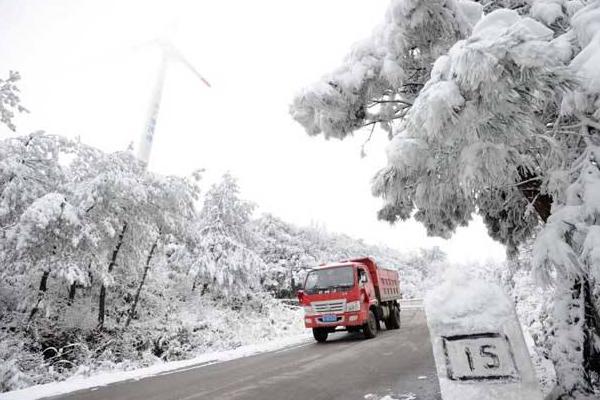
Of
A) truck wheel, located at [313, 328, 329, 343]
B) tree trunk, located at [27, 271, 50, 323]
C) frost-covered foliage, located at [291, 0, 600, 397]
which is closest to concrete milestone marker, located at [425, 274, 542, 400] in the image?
frost-covered foliage, located at [291, 0, 600, 397]

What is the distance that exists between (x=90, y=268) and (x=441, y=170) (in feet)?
42.6

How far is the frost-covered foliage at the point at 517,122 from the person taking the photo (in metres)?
2.90

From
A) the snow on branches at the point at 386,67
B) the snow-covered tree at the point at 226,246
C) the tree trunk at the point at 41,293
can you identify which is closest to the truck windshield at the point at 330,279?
the snow on branches at the point at 386,67

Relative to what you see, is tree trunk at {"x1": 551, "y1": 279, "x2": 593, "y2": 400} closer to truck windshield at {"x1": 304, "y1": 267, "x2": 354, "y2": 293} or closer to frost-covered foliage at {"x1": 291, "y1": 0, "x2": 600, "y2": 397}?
frost-covered foliage at {"x1": 291, "y1": 0, "x2": 600, "y2": 397}

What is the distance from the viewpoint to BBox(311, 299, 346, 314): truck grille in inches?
461

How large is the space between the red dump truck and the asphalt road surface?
187 cm

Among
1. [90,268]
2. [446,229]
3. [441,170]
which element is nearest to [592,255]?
[441,170]

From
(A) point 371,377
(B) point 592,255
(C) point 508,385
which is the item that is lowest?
(A) point 371,377

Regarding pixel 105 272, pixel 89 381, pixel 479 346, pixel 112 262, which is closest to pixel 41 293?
pixel 105 272

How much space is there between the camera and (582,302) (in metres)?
4.07

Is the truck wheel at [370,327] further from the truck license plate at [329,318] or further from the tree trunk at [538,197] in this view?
the tree trunk at [538,197]

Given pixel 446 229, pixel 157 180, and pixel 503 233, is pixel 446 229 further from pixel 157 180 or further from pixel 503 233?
pixel 157 180

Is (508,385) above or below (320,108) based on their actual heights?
below

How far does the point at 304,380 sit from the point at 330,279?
19.3 feet
